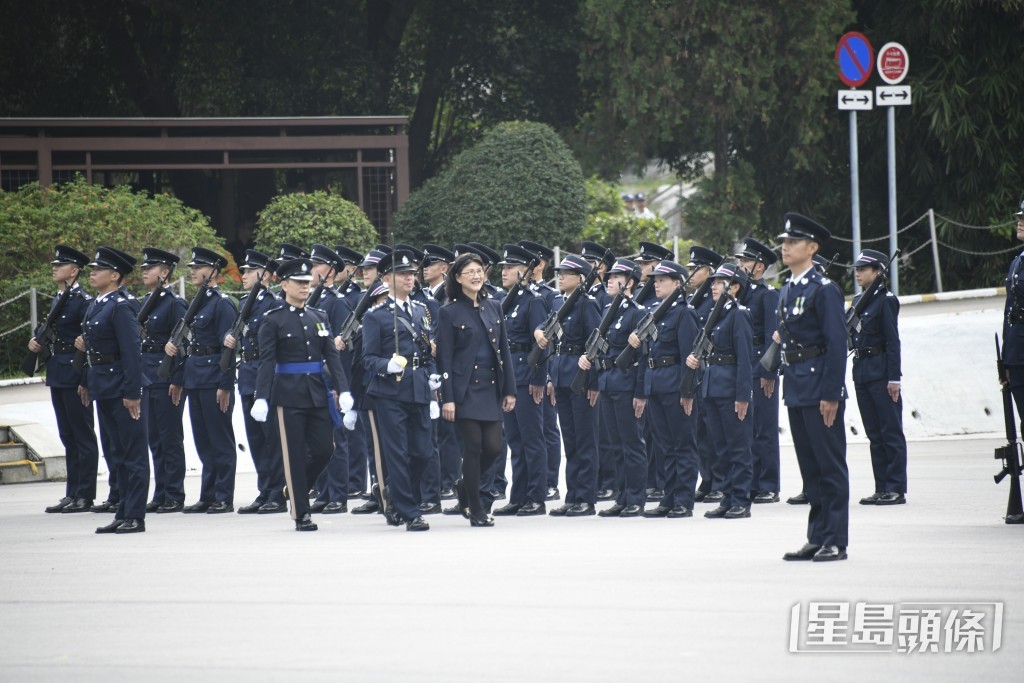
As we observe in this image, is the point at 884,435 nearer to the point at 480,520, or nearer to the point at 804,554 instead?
the point at 480,520

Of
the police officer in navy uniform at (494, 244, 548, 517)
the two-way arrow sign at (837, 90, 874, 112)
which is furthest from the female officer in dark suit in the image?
the two-way arrow sign at (837, 90, 874, 112)

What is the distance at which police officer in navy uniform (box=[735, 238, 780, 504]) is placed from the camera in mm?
13234

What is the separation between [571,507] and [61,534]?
13.4ft

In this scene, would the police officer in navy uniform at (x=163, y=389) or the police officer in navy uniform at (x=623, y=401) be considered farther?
the police officer in navy uniform at (x=163, y=389)

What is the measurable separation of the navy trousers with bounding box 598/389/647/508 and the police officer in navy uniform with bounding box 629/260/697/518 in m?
0.14

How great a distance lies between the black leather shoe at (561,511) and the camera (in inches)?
492

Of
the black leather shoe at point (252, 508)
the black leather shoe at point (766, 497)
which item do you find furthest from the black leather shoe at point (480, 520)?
the black leather shoe at point (766, 497)

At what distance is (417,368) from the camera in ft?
38.5

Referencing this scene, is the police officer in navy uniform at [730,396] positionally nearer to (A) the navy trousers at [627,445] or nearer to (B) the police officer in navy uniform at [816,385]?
(A) the navy trousers at [627,445]

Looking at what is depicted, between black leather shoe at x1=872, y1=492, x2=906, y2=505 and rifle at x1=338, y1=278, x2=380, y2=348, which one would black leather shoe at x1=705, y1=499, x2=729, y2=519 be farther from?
rifle at x1=338, y1=278, x2=380, y2=348

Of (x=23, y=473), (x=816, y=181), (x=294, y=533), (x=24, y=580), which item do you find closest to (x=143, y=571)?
(x=24, y=580)

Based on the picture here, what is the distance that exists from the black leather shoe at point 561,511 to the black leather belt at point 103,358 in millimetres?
3707

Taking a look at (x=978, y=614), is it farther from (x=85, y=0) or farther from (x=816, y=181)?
(x=85, y=0)

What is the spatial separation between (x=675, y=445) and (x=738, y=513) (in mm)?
744
